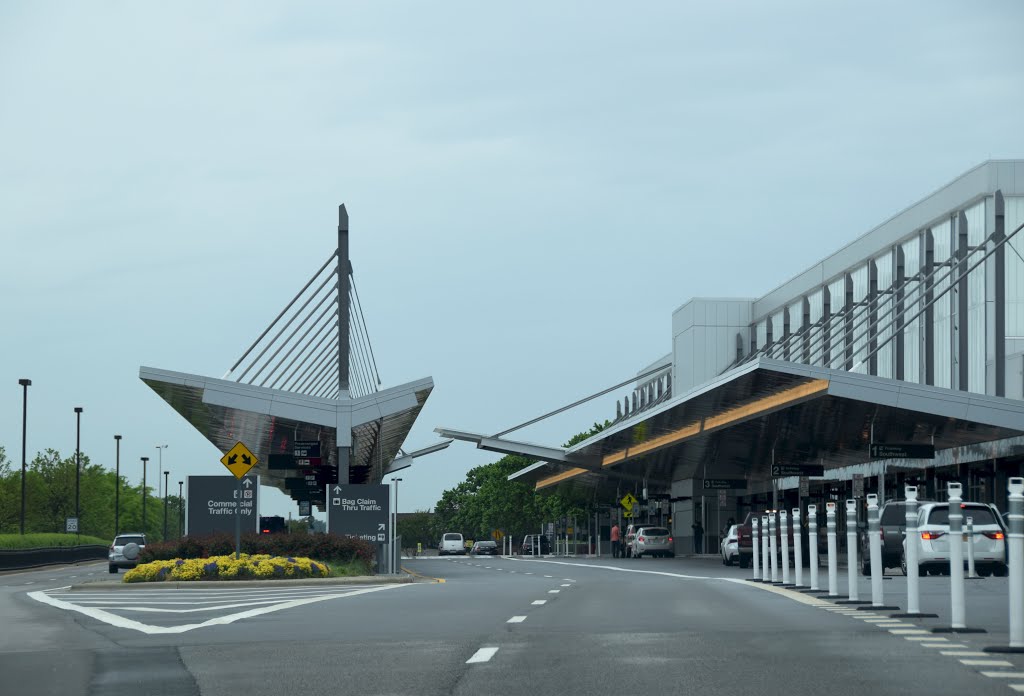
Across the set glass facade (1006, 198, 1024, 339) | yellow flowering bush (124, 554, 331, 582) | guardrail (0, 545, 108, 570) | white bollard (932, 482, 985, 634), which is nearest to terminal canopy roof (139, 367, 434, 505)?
yellow flowering bush (124, 554, 331, 582)

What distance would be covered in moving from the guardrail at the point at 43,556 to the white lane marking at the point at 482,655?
56.4 meters

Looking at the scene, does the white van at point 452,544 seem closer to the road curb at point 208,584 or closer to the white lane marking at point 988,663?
the road curb at point 208,584

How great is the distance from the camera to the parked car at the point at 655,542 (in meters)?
68.4

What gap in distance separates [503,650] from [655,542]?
191ft

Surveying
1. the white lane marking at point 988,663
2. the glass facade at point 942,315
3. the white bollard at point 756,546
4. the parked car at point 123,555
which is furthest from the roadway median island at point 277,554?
the glass facade at point 942,315

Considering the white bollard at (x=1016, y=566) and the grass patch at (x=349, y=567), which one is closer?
the white bollard at (x=1016, y=566)

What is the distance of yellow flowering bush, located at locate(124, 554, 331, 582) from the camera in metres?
30.9

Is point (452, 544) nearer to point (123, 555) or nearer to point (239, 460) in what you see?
point (123, 555)

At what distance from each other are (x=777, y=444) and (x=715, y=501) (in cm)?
2329

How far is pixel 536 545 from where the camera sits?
108875 millimetres

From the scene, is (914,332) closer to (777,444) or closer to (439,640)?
(777,444)

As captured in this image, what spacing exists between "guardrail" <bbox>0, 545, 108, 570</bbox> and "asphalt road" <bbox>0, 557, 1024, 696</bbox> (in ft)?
160

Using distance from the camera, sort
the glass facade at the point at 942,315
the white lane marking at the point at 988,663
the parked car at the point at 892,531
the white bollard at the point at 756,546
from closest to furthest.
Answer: the white lane marking at the point at 988,663, the white bollard at the point at 756,546, the parked car at the point at 892,531, the glass facade at the point at 942,315

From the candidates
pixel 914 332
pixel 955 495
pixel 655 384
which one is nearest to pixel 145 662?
pixel 955 495
